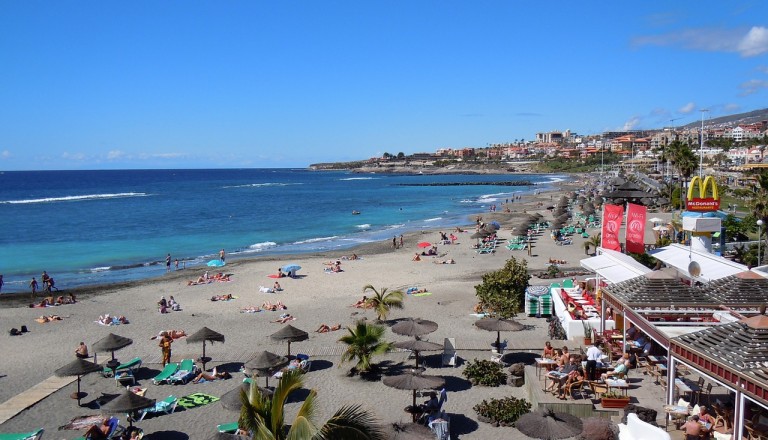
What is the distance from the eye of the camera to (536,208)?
6581 centimetres

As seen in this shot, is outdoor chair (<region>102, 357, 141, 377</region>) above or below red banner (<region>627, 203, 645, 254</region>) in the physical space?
below

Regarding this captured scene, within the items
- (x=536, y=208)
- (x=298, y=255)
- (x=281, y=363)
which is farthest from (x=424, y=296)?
(x=536, y=208)

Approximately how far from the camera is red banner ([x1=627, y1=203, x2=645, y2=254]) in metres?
17.1

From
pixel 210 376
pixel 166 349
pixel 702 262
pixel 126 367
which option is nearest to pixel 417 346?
pixel 210 376

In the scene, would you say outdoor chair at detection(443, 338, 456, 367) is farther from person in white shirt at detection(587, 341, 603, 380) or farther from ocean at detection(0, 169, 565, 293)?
ocean at detection(0, 169, 565, 293)

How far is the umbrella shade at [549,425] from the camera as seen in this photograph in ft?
29.1

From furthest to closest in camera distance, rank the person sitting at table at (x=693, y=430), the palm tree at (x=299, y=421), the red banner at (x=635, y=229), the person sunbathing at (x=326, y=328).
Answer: the person sunbathing at (x=326, y=328) < the red banner at (x=635, y=229) < the person sitting at table at (x=693, y=430) < the palm tree at (x=299, y=421)

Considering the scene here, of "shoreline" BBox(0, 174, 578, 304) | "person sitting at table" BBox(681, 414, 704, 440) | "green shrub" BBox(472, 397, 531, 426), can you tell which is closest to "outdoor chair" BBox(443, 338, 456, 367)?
"green shrub" BBox(472, 397, 531, 426)

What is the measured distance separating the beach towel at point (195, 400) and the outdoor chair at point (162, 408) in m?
0.19

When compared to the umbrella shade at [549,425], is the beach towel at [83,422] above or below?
below

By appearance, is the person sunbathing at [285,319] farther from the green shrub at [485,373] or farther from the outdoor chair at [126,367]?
the green shrub at [485,373]

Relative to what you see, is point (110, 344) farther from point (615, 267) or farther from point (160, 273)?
point (160, 273)

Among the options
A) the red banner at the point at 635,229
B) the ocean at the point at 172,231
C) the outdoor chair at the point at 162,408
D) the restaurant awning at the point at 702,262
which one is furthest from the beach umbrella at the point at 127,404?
the ocean at the point at 172,231

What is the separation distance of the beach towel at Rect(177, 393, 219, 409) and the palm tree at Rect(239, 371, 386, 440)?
6.78 meters
